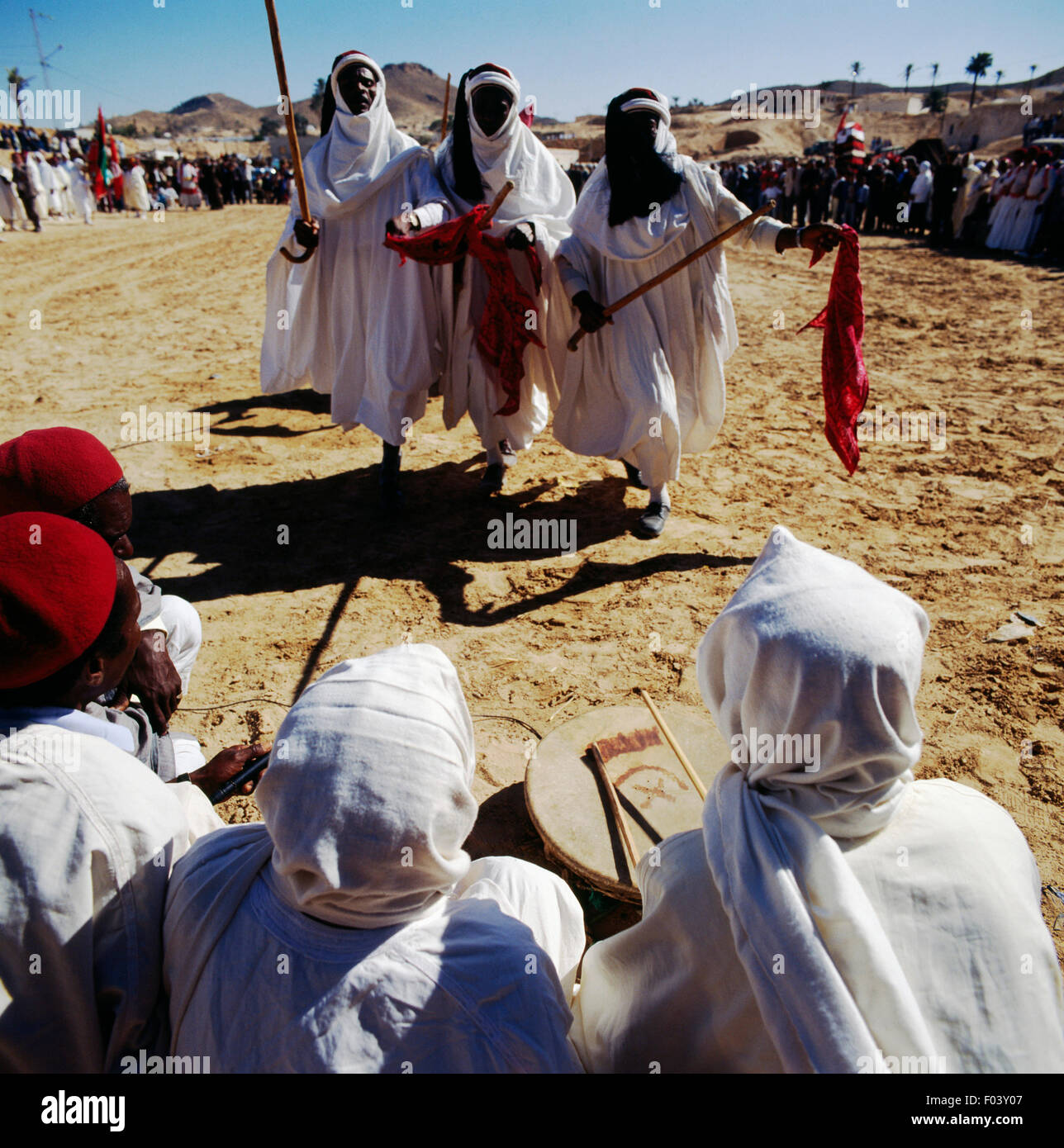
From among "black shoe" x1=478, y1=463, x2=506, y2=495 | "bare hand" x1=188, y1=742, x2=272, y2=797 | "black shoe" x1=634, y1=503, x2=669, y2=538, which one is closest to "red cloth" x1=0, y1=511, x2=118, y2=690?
"bare hand" x1=188, y1=742, x2=272, y2=797

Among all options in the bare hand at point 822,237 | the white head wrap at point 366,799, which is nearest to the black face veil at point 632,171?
the bare hand at point 822,237

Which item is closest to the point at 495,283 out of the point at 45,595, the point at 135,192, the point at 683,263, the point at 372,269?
the point at 372,269

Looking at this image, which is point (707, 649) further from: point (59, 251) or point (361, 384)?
point (59, 251)

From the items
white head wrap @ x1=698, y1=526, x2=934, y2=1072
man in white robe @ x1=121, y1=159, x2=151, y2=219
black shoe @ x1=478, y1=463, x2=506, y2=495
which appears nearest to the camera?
white head wrap @ x1=698, y1=526, x2=934, y2=1072

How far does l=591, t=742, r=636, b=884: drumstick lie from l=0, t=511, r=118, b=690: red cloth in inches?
59.8

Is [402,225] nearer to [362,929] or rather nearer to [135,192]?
[362,929]

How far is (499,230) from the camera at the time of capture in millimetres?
4441

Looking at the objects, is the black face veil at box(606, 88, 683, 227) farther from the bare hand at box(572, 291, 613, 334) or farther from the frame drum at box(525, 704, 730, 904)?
the frame drum at box(525, 704, 730, 904)

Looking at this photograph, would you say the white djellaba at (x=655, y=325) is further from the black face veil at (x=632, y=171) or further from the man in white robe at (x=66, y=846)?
the man in white robe at (x=66, y=846)

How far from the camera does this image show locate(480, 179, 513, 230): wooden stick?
390 centimetres

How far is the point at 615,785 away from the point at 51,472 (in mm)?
1995

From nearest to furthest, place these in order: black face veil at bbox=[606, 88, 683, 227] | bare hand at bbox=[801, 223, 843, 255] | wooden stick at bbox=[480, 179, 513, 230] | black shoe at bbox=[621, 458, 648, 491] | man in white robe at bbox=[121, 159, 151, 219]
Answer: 1. bare hand at bbox=[801, 223, 843, 255]
2. wooden stick at bbox=[480, 179, 513, 230]
3. black face veil at bbox=[606, 88, 683, 227]
4. black shoe at bbox=[621, 458, 648, 491]
5. man in white robe at bbox=[121, 159, 151, 219]

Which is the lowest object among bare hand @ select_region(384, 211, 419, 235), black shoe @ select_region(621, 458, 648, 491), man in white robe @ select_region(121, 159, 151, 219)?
black shoe @ select_region(621, 458, 648, 491)
